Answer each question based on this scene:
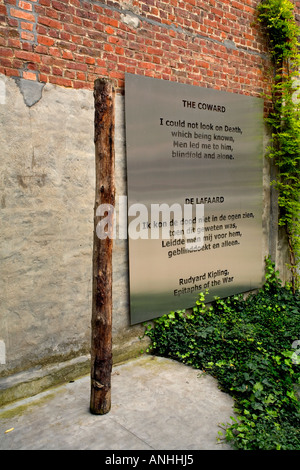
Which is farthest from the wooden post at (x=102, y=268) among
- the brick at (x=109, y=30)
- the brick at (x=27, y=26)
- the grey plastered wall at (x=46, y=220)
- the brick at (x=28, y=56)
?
the brick at (x=109, y=30)

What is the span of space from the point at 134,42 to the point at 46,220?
2.06 metres

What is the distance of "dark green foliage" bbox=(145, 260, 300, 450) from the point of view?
285 centimetres

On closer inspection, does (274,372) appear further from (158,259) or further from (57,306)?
(57,306)

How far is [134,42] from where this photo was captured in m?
3.91

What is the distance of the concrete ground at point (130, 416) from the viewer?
2.67 meters

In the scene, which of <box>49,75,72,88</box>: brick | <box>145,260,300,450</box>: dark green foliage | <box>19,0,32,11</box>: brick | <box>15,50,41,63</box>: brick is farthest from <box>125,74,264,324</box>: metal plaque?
<box>19,0,32,11</box>: brick

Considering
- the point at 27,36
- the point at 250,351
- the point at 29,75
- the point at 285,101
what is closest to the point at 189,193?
the point at 250,351

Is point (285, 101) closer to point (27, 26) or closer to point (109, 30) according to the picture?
point (109, 30)

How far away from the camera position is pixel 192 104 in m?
4.46

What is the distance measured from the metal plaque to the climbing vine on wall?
1.28 ft

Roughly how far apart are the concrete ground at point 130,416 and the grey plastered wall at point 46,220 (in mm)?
374

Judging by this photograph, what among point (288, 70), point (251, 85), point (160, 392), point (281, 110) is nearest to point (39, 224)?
point (160, 392)

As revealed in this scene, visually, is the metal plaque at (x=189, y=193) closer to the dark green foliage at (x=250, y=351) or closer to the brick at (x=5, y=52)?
the dark green foliage at (x=250, y=351)

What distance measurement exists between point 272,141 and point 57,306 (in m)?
3.97
